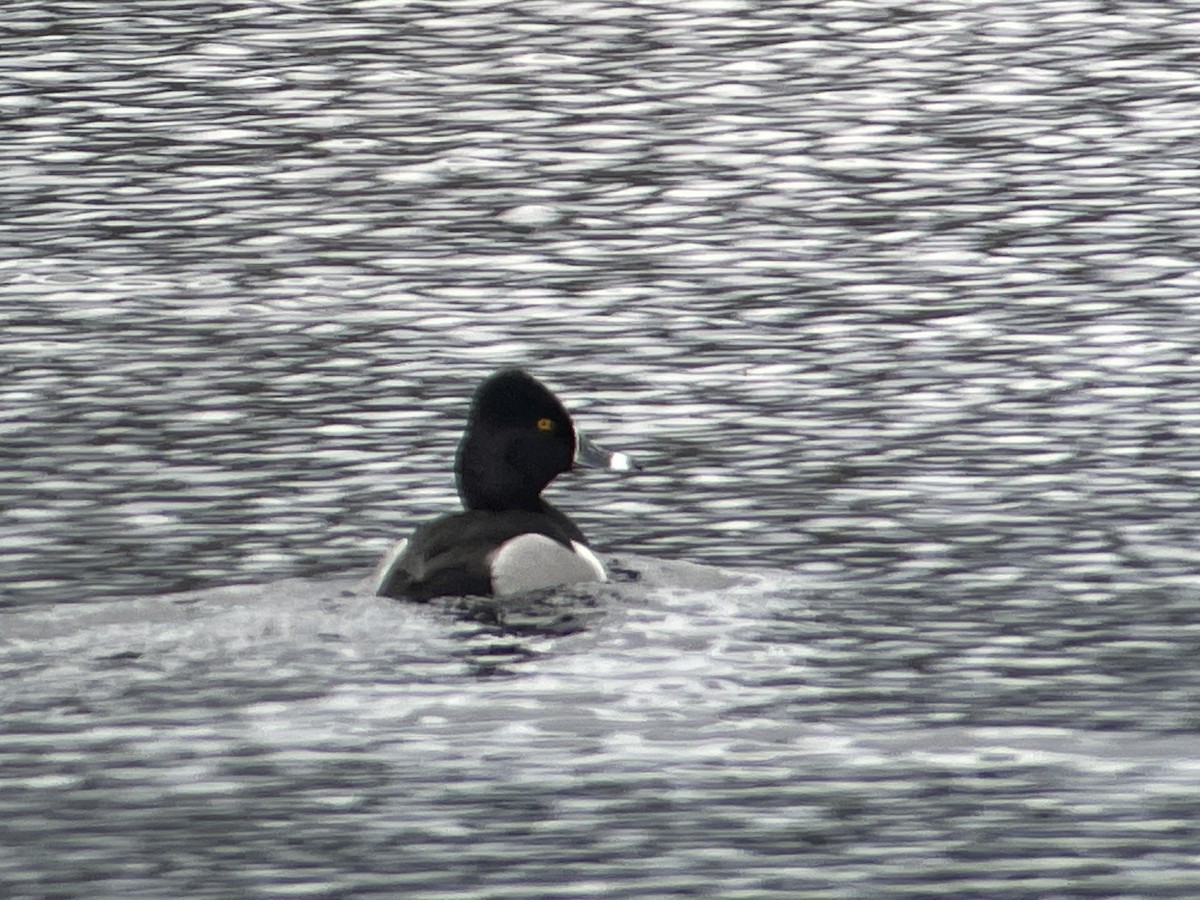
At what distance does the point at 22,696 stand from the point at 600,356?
17.0ft

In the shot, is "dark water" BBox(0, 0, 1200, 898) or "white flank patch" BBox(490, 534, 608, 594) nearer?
"dark water" BBox(0, 0, 1200, 898)

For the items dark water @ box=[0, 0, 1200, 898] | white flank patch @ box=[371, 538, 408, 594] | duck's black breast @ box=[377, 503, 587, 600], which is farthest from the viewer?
white flank patch @ box=[371, 538, 408, 594]

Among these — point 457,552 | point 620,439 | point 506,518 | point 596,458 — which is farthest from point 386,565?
point 620,439

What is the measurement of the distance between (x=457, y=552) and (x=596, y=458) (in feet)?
3.83

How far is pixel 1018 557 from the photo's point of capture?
11.3 meters

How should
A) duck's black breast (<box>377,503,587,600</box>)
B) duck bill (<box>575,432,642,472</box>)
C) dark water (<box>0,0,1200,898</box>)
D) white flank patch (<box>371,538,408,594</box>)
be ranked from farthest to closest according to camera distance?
duck bill (<box>575,432,642,472</box>), white flank patch (<box>371,538,408,594</box>), duck's black breast (<box>377,503,587,600</box>), dark water (<box>0,0,1200,898</box>)

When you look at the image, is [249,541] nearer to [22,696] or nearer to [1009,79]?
[22,696]

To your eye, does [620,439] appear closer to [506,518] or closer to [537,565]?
[506,518]

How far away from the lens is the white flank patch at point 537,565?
36.1 feet

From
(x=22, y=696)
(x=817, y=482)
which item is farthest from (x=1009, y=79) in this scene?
(x=22, y=696)

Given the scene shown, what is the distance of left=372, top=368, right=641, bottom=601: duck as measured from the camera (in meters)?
10.9

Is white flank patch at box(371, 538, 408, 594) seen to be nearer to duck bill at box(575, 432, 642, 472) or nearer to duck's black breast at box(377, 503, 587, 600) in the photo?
duck's black breast at box(377, 503, 587, 600)

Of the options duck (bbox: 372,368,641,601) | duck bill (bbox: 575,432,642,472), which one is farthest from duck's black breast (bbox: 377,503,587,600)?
duck bill (bbox: 575,432,642,472)

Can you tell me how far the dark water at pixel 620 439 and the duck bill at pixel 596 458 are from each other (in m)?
0.27
